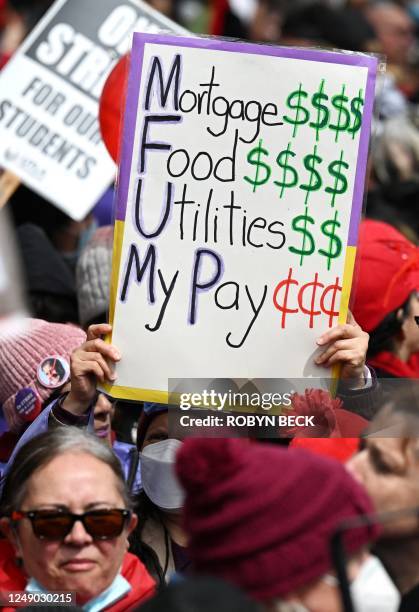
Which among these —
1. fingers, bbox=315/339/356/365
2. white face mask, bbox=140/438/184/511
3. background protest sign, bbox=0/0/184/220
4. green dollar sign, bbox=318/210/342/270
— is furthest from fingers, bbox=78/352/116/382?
background protest sign, bbox=0/0/184/220

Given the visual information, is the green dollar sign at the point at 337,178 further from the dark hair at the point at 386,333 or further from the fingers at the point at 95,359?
the dark hair at the point at 386,333

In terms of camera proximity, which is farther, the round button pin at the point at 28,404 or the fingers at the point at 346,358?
the round button pin at the point at 28,404

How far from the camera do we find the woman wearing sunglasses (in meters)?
2.93

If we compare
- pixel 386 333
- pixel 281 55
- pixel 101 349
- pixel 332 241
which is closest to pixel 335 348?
pixel 332 241

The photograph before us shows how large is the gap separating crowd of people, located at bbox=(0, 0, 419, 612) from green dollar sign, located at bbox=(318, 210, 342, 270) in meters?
0.19

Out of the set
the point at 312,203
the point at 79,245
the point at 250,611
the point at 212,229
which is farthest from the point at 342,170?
the point at 79,245

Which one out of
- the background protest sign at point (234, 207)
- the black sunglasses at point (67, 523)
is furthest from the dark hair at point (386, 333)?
the black sunglasses at point (67, 523)

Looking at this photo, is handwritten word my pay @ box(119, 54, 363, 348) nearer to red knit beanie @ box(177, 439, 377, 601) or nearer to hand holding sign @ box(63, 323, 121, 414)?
hand holding sign @ box(63, 323, 121, 414)

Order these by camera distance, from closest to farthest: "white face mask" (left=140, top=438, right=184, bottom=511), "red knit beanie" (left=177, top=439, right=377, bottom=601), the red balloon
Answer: "red knit beanie" (left=177, top=439, right=377, bottom=601)
"white face mask" (left=140, top=438, right=184, bottom=511)
the red balloon

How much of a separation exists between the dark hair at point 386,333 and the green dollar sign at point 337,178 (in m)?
1.05

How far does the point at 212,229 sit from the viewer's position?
3408 mm

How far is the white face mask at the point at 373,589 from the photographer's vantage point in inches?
86.0

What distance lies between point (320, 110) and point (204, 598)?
6.21ft

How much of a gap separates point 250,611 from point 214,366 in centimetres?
156
